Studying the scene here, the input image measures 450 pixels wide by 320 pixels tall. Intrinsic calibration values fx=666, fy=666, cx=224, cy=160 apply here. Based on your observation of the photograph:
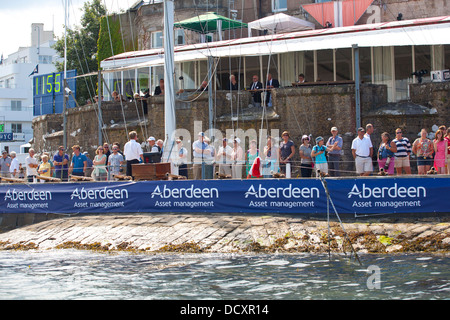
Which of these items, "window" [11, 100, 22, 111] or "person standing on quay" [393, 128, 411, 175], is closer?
"person standing on quay" [393, 128, 411, 175]

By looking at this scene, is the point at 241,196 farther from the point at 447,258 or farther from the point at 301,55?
the point at 301,55

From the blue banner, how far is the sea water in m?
1.84

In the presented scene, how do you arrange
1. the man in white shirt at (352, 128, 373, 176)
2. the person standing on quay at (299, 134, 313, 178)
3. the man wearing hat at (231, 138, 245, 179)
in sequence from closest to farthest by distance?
the man in white shirt at (352, 128, 373, 176) → the person standing on quay at (299, 134, 313, 178) → the man wearing hat at (231, 138, 245, 179)

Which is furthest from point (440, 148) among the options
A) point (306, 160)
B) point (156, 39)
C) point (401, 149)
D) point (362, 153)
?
point (156, 39)

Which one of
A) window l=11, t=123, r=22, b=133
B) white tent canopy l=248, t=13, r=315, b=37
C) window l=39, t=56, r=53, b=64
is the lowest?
window l=11, t=123, r=22, b=133

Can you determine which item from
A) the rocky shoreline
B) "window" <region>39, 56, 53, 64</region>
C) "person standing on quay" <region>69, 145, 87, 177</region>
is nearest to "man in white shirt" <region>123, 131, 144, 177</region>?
the rocky shoreline

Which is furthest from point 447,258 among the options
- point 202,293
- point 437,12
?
point 437,12

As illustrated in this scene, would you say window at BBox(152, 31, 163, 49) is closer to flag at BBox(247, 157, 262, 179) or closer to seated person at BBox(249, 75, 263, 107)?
seated person at BBox(249, 75, 263, 107)

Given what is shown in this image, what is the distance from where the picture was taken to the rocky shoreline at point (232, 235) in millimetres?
14156

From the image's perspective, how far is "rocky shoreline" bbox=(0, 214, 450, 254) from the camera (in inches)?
557

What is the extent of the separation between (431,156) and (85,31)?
4058 centimetres

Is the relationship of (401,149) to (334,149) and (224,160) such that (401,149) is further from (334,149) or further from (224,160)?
(224,160)

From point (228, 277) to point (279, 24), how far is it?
19.7 m

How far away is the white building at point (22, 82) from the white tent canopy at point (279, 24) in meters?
47.8
